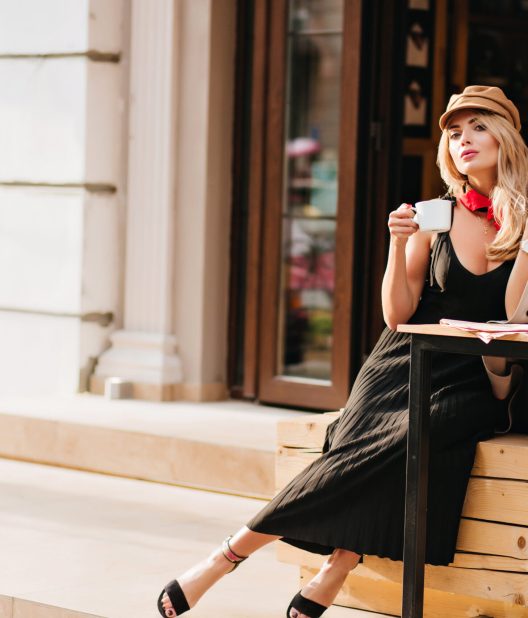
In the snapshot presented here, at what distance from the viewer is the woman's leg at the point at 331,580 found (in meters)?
3.67

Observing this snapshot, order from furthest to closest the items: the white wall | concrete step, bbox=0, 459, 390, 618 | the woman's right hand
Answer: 1. the white wall
2. concrete step, bbox=0, 459, 390, 618
3. the woman's right hand

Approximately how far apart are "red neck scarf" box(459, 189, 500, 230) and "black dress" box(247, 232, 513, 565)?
0.36ft

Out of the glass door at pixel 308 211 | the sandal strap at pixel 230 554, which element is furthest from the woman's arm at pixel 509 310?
the glass door at pixel 308 211

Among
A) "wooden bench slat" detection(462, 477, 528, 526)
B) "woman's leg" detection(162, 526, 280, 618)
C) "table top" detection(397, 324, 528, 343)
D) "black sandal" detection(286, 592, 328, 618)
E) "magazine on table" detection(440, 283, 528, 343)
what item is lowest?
"black sandal" detection(286, 592, 328, 618)

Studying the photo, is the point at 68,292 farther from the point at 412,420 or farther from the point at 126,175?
the point at 412,420

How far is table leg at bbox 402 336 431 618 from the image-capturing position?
3.37 meters

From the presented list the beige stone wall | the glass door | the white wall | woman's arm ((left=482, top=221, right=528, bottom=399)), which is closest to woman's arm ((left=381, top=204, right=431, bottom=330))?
woman's arm ((left=482, top=221, right=528, bottom=399))

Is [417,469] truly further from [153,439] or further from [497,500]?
[153,439]

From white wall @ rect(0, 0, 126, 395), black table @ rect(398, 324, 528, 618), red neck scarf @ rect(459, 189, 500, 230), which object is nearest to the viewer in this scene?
black table @ rect(398, 324, 528, 618)

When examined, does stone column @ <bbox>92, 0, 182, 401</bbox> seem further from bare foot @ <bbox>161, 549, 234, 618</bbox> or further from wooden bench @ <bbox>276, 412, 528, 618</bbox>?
wooden bench @ <bbox>276, 412, 528, 618</bbox>

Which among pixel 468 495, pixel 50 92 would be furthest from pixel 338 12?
pixel 468 495

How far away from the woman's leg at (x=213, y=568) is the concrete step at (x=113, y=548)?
0.07 m

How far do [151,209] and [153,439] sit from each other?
141 cm

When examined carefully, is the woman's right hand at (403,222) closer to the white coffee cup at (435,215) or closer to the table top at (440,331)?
the white coffee cup at (435,215)
